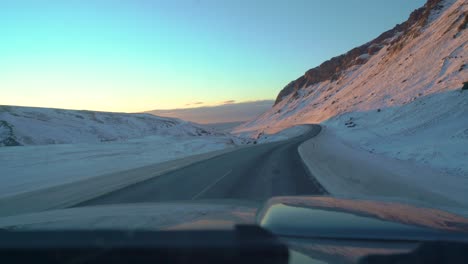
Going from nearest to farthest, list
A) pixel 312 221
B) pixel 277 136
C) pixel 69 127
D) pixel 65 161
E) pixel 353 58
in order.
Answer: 1. pixel 312 221
2. pixel 65 161
3. pixel 69 127
4. pixel 277 136
5. pixel 353 58

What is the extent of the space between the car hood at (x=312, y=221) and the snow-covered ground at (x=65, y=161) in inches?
372

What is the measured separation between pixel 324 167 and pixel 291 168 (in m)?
1.32

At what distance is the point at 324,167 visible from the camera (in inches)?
663

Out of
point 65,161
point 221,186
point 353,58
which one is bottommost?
point 221,186

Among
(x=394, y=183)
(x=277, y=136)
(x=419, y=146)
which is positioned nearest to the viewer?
(x=394, y=183)

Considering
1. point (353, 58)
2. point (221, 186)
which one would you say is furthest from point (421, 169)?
point (353, 58)

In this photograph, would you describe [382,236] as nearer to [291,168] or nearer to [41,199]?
[41,199]

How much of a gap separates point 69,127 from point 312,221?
132 feet

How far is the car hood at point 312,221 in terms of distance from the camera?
380 centimetres

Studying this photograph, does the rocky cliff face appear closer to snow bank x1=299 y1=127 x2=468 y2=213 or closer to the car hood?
snow bank x1=299 y1=127 x2=468 y2=213

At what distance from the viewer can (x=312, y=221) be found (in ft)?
14.3

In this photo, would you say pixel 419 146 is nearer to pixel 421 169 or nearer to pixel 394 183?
pixel 421 169

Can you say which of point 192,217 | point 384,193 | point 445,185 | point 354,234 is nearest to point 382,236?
point 354,234

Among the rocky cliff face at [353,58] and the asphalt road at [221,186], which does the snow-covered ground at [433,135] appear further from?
the rocky cliff face at [353,58]
